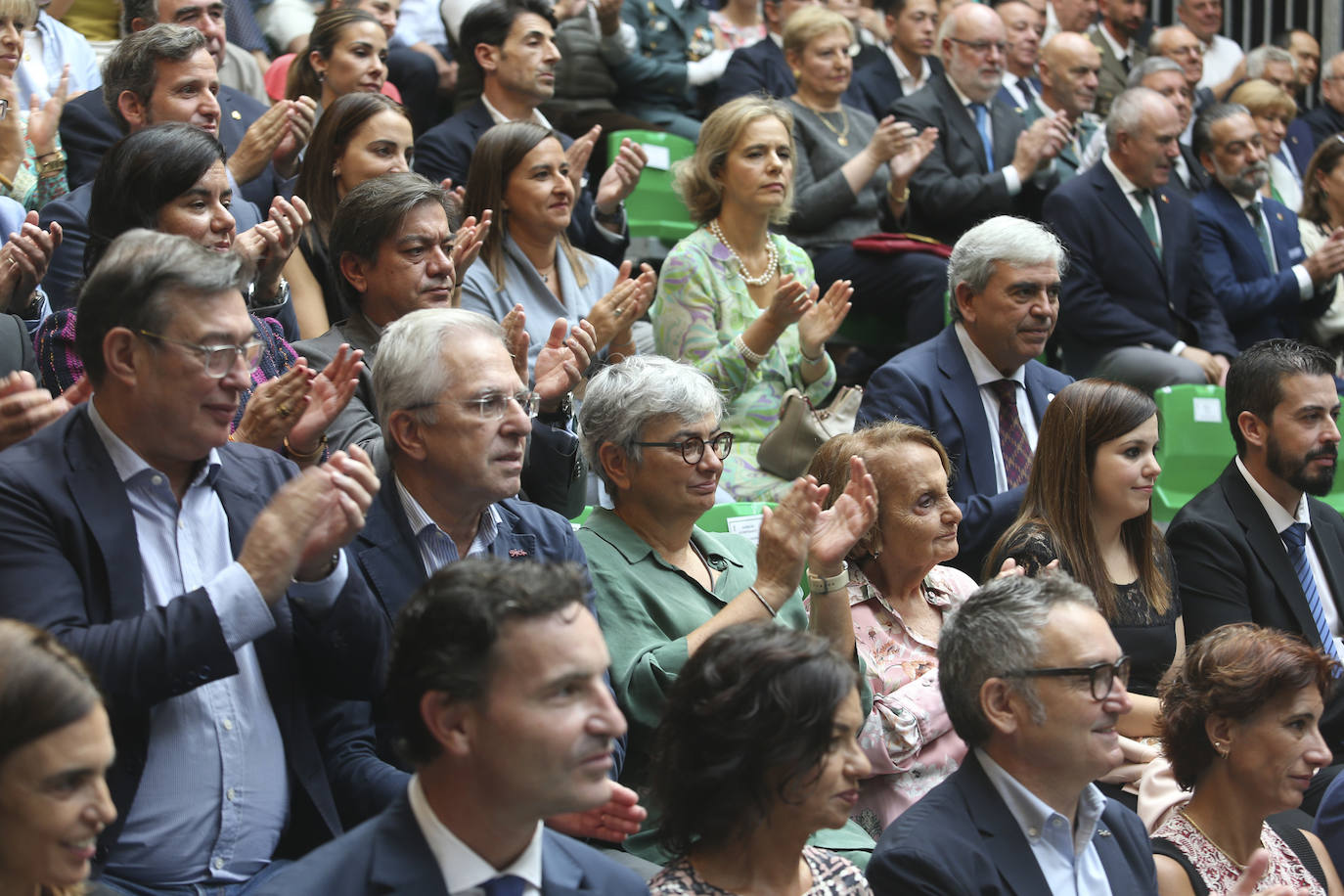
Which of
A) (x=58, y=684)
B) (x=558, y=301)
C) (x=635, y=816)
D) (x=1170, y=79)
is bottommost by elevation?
(x=1170, y=79)

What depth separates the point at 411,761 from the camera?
206 centimetres

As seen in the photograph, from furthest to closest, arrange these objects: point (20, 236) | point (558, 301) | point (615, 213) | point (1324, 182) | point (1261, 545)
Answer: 1. point (1324, 182)
2. point (615, 213)
3. point (558, 301)
4. point (1261, 545)
5. point (20, 236)

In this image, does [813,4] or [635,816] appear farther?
[813,4]

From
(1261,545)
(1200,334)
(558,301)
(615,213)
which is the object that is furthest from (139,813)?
(1200,334)

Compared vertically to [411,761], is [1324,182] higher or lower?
lower

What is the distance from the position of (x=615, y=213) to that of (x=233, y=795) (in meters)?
3.52

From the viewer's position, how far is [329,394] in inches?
116

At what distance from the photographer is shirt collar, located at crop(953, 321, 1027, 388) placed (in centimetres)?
454

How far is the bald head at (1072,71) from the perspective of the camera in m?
7.73

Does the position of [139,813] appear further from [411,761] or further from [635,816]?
[635,816]

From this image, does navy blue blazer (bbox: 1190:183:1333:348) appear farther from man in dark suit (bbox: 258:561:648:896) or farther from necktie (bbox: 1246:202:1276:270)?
man in dark suit (bbox: 258:561:648:896)

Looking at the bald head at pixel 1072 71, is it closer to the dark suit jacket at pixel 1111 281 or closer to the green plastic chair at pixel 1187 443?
the dark suit jacket at pixel 1111 281

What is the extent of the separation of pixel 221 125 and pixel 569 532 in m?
2.48

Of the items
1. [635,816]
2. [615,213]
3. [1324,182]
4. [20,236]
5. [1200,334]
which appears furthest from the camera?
[1324,182]
